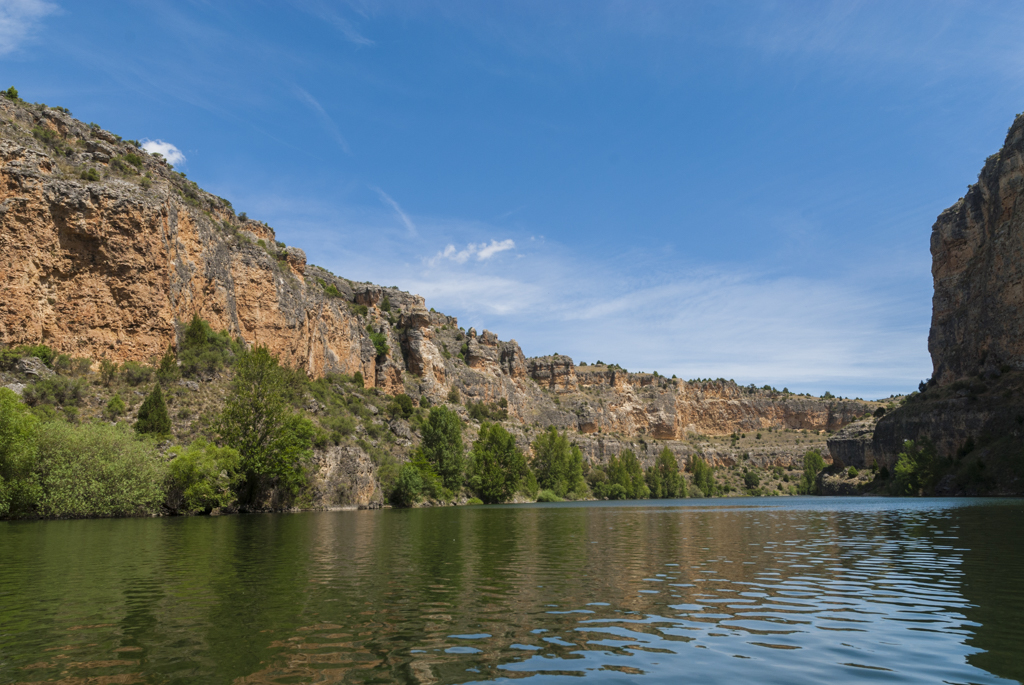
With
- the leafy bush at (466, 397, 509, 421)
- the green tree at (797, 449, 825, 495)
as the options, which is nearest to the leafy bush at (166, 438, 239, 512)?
the leafy bush at (466, 397, 509, 421)

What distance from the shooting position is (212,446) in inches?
2254

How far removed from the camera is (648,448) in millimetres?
194125

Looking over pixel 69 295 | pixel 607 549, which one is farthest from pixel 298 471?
pixel 607 549

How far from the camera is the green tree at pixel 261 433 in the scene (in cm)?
6156

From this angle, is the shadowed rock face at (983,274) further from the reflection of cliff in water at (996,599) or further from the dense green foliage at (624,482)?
the reflection of cliff in water at (996,599)

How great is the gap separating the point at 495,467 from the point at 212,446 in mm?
52005

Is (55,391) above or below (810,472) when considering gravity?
above

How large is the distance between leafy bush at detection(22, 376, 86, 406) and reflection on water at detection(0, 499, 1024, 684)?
34538 millimetres

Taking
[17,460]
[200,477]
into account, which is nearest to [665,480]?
[200,477]

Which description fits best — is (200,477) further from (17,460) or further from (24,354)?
(24,354)

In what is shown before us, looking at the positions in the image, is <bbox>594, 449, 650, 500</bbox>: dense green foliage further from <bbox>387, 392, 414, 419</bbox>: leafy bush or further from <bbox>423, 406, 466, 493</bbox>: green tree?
<bbox>423, 406, 466, 493</bbox>: green tree

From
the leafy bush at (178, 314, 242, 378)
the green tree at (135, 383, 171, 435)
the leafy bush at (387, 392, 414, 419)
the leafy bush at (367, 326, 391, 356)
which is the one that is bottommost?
the green tree at (135, 383, 171, 435)

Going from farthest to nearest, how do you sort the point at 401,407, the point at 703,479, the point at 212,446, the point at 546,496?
the point at 703,479
the point at 546,496
the point at 401,407
the point at 212,446

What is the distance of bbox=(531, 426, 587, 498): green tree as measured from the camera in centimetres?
12725
